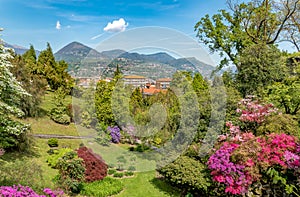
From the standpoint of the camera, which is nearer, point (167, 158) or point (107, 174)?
point (167, 158)

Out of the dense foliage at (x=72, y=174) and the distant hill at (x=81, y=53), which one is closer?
the dense foliage at (x=72, y=174)

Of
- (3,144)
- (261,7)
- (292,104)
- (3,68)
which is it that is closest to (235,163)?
(292,104)

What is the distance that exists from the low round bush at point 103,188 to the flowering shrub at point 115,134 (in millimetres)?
5521

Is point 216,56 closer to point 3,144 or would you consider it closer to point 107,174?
point 107,174

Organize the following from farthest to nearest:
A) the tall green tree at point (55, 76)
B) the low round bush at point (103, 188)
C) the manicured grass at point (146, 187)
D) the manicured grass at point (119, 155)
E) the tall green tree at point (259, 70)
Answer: the tall green tree at point (55, 76)
the tall green tree at point (259, 70)
the manicured grass at point (119, 155)
the manicured grass at point (146, 187)
the low round bush at point (103, 188)

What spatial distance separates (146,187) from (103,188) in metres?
1.41

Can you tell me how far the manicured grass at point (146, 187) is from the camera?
7598 mm

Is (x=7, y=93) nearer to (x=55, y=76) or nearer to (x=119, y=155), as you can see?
(x=119, y=155)

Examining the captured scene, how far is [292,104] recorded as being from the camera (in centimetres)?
920

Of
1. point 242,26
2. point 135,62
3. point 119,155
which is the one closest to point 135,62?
point 135,62

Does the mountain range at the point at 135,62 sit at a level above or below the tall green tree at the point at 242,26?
below

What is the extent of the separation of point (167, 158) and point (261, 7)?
1249cm

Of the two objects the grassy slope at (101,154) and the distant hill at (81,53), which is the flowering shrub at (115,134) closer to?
the grassy slope at (101,154)

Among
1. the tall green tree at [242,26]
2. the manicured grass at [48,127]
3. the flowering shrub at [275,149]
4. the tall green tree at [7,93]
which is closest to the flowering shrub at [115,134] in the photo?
the manicured grass at [48,127]
